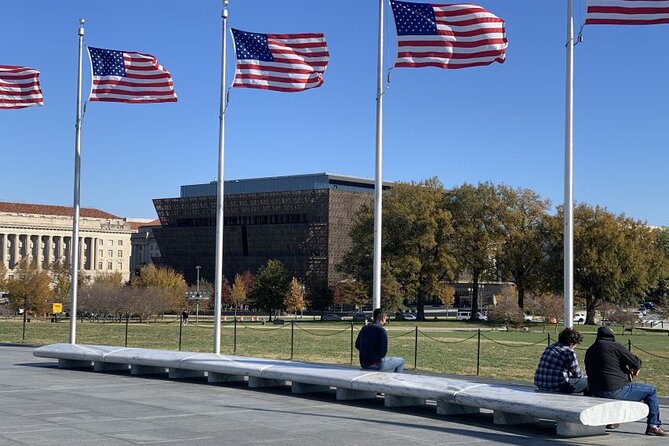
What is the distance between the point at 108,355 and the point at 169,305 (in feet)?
249

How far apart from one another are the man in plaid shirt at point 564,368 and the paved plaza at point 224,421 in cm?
72

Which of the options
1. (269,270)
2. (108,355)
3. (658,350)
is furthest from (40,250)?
(108,355)

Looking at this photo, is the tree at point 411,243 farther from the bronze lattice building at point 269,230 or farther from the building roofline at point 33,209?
the building roofline at point 33,209

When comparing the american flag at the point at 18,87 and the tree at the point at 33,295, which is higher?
the american flag at the point at 18,87

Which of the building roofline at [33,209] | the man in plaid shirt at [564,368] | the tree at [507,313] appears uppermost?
the building roofline at [33,209]

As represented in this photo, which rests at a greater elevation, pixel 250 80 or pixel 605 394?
pixel 250 80

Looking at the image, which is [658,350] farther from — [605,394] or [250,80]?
[605,394]

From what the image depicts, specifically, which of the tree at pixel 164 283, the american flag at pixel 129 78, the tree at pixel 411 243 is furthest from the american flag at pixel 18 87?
the tree at pixel 164 283

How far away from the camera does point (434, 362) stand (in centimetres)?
3622

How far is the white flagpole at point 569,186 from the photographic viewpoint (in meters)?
18.8

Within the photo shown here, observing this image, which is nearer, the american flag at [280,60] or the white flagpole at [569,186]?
the white flagpole at [569,186]

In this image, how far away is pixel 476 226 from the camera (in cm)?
9881

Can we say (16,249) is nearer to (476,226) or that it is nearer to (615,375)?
(476,226)

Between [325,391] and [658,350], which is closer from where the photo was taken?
[325,391]
